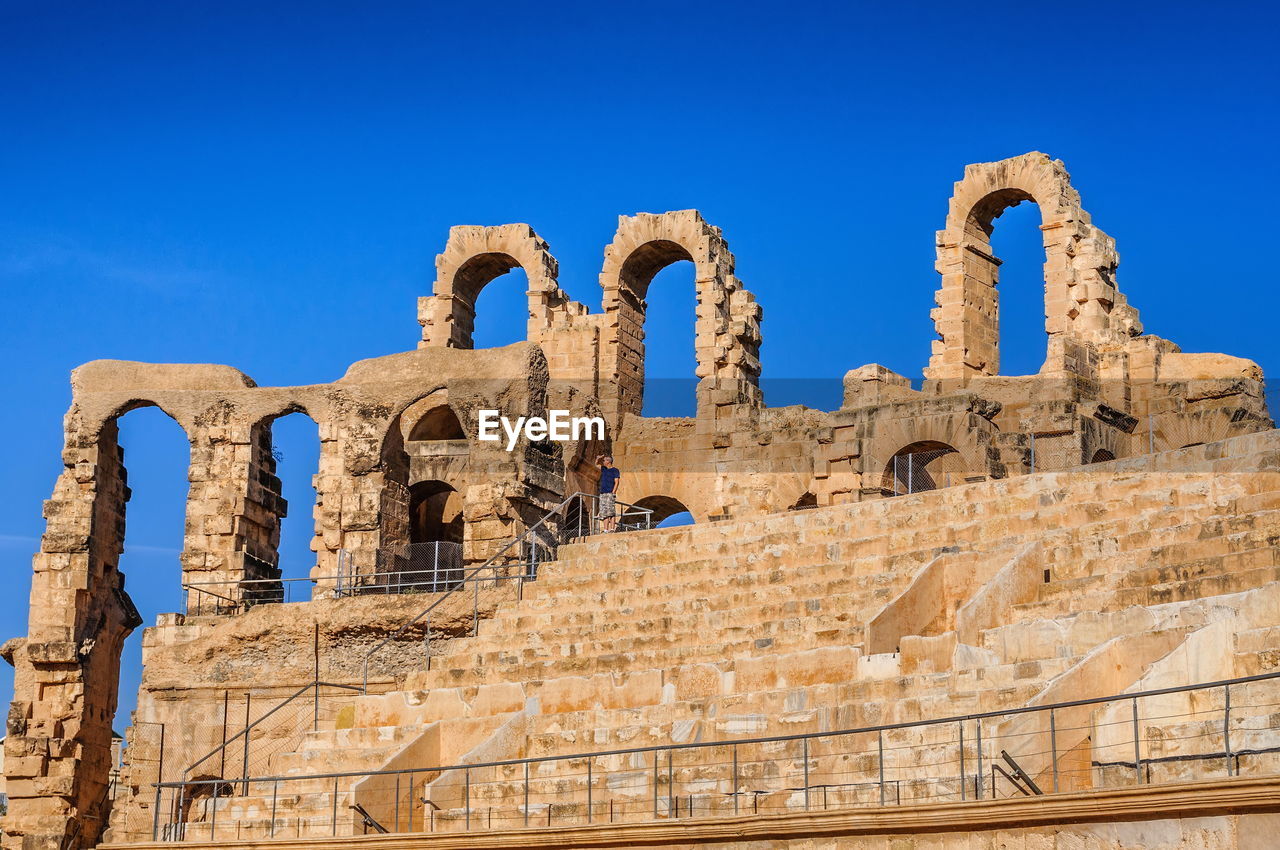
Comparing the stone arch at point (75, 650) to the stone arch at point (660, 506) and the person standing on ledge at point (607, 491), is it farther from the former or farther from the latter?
the stone arch at point (660, 506)

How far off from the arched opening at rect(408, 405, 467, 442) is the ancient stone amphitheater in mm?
62

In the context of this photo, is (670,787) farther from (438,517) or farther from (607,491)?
(438,517)

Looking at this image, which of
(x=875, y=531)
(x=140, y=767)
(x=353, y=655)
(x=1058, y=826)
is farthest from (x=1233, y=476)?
(x=140, y=767)

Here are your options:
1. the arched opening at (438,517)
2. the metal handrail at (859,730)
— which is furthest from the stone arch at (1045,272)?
the metal handrail at (859,730)

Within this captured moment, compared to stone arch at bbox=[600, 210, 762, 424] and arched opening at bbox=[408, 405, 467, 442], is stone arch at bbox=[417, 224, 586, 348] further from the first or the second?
arched opening at bbox=[408, 405, 467, 442]

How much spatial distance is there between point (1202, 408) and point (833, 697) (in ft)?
49.5

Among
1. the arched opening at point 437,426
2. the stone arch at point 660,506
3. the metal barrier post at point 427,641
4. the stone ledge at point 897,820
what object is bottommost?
the stone ledge at point 897,820

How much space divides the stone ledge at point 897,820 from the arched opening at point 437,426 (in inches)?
670

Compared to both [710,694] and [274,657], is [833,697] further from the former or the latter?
[274,657]

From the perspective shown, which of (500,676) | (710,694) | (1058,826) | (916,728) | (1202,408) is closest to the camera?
(1058,826)

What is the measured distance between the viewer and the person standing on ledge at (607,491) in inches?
1053

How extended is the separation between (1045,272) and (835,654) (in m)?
17.0

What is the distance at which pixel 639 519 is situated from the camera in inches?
1256

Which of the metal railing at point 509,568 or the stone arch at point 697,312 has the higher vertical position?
the stone arch at point 697,312
